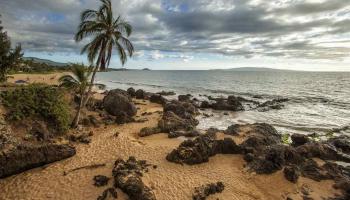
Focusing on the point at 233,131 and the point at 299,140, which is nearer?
the point at 299,140

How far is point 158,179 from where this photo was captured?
15.7 meters

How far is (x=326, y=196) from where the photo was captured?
51.5ft

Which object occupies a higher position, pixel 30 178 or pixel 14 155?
pixel 14 155

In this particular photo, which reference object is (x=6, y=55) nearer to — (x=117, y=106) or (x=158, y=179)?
(x=117, y=106)

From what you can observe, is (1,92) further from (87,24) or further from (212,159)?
(212,159)

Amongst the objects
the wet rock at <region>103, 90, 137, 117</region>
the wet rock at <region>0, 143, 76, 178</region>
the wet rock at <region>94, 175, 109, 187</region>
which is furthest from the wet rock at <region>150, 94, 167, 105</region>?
the wet rock at <region>94, 175, 109, 187</region>

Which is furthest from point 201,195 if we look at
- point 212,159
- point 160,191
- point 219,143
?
point 219,143

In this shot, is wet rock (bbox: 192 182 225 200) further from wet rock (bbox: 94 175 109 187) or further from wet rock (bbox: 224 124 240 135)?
wet rock (bbox: 224 124 240 135)

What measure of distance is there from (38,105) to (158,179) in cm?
1141

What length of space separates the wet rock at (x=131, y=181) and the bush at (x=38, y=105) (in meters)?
7.79

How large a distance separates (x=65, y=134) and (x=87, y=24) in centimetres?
959

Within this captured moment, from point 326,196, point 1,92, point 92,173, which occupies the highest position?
point 1,92

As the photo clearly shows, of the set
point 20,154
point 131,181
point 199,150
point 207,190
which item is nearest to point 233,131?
point 199,150

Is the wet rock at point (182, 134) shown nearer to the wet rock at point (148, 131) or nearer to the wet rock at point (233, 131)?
the wet rock at point (148, 131)
